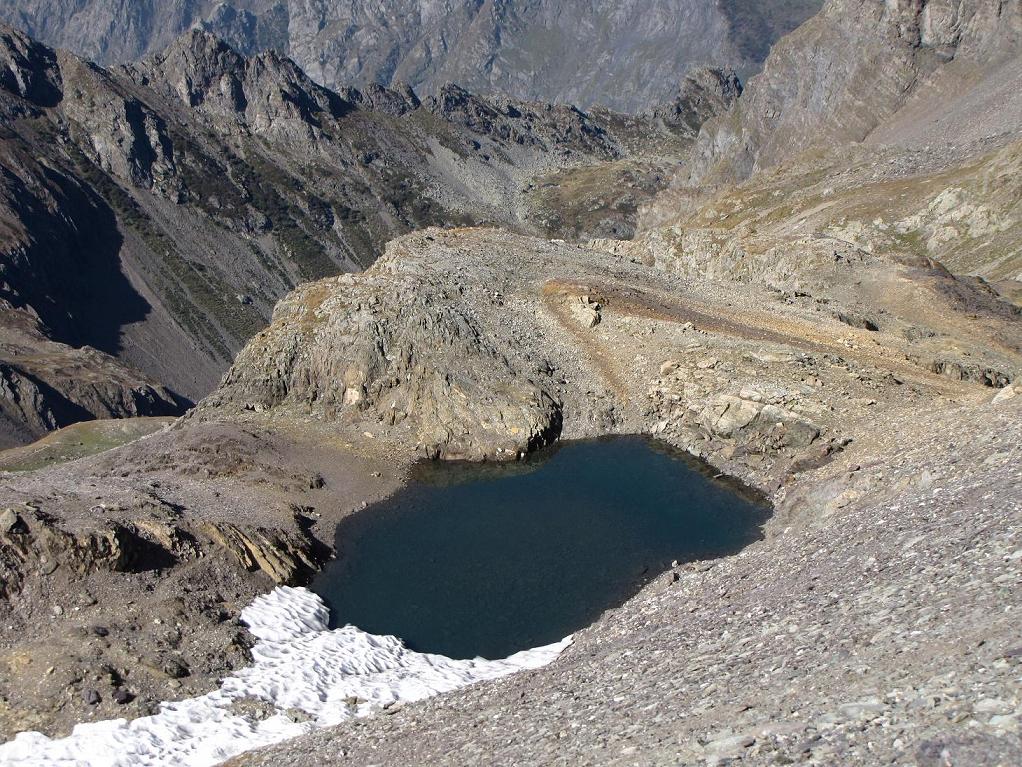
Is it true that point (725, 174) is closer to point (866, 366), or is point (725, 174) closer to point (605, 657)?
point (866, 366)

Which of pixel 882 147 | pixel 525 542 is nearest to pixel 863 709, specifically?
pixel 525 542

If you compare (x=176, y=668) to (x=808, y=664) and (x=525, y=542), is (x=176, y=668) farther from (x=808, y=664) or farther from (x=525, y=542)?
(x=808, y=664)

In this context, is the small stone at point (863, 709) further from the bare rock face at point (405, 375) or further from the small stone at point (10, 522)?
the bare rock face at point (405, 375)

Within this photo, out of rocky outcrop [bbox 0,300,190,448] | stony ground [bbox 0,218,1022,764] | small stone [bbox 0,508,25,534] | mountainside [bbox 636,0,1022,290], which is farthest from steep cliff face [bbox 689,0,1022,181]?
small stone [bbox 0,508,25,534]

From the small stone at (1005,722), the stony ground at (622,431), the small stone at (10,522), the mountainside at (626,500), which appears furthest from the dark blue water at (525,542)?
the small stone at (1005,722)

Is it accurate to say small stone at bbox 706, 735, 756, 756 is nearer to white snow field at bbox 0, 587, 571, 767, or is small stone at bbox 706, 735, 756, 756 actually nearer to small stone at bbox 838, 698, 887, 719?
small stone at bbox 838, 698, 887, 719

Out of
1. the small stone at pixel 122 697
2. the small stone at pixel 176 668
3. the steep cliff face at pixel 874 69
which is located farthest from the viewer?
the steep cliff face at pixel 874 69

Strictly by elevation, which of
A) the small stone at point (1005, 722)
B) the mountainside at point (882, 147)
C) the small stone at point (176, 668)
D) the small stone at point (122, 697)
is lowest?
the small stone at point (122, 697)
